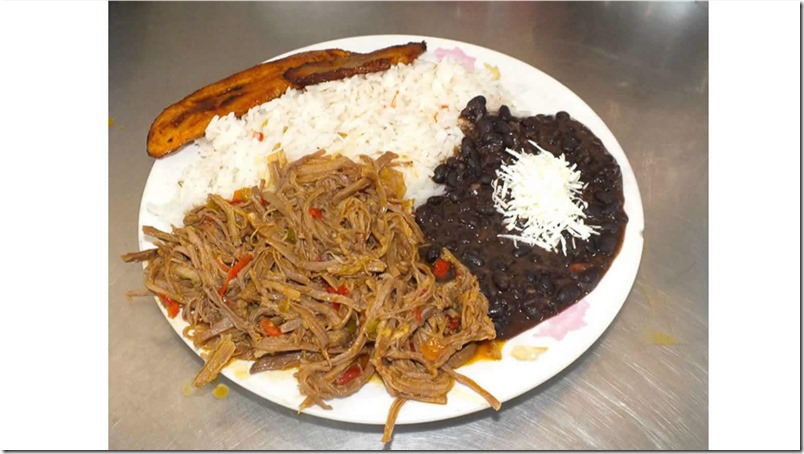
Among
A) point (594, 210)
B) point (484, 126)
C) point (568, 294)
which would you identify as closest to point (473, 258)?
point (568, 294)

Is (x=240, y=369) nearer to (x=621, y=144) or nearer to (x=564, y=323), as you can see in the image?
(x=564, y=323)

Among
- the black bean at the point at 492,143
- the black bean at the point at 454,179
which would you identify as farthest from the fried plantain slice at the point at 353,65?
the black bean at the point at 454,179

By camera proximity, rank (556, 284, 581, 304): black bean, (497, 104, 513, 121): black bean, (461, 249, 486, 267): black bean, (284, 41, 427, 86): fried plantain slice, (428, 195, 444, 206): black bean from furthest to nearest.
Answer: (284, 41, 427, 86): fried plantain slice, (497, 104, 513, 121): black bean, (428, 195, 444, 206): black bean, (461, 249, 486, 267): black bean, (556, 284, 581, 304): black bean

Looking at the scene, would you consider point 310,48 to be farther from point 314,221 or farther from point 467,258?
point 467,258

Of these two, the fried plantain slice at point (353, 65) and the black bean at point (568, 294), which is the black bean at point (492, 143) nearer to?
the fried plantain slice at point (353, 65)

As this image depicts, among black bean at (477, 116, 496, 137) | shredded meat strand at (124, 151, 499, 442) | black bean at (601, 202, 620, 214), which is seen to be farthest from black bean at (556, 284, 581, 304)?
black bean at (477, 116, 496, 137)

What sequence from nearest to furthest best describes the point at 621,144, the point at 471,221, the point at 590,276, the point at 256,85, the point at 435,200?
the point at 590,276
the point at 471,221
the point at 435,200
the point at 256,85
the point at 621,144

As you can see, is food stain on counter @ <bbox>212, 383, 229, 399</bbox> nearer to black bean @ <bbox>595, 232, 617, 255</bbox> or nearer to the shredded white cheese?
the shredded white cheese
